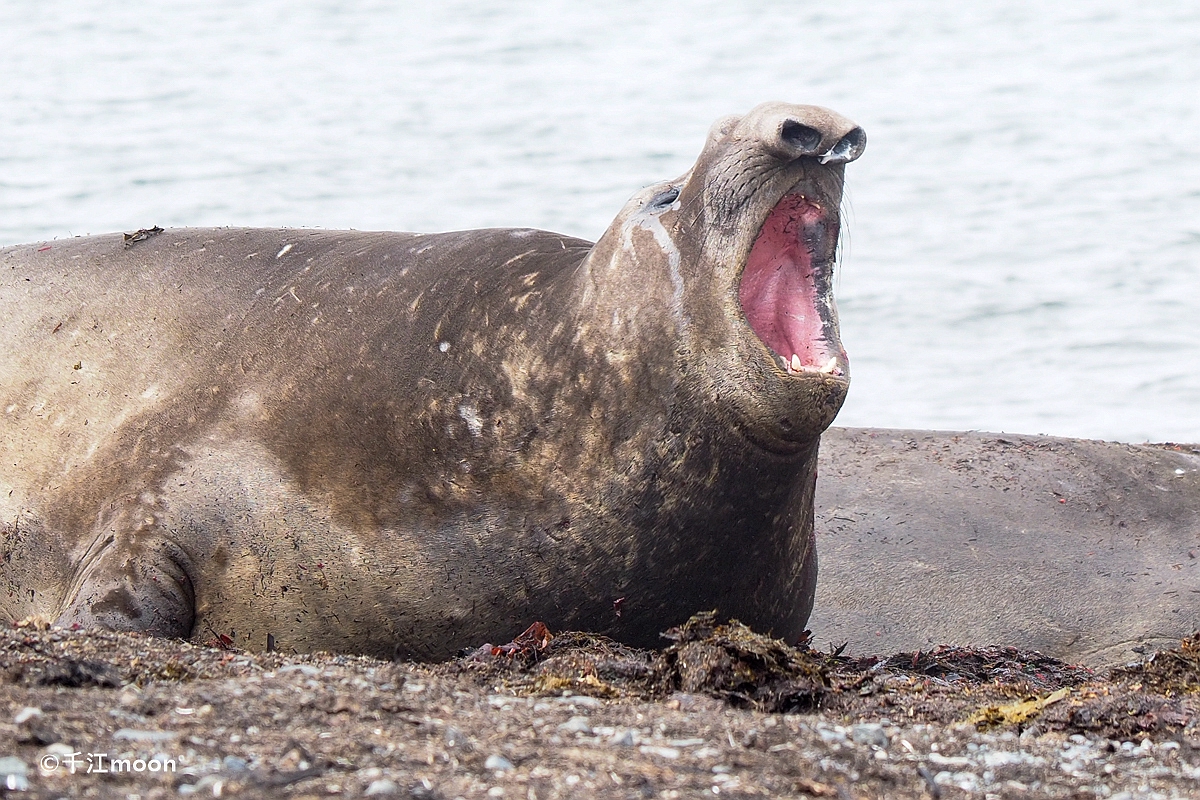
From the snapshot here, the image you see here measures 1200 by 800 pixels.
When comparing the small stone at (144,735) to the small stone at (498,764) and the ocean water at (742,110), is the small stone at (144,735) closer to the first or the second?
the small stone at (498,764)

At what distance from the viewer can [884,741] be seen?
9.80ft

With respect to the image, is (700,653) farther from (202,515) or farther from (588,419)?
(202,515)

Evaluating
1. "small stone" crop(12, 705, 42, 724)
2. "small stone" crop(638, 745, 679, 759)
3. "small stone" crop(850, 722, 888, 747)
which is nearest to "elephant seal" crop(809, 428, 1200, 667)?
"small stone" crop(850, 722, 888, 747)

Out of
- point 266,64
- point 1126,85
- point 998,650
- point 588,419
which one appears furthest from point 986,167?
point 588,419

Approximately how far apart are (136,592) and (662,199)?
1.78 metres

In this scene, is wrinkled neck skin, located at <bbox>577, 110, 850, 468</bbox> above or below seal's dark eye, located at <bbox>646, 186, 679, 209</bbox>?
below

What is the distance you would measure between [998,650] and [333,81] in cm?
1806

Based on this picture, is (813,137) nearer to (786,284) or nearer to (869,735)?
(786,284)

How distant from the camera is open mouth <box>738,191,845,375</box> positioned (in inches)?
160

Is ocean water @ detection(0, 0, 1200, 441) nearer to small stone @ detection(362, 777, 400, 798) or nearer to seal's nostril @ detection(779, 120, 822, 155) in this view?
seal's nostril @ detection(779, 120, 822, 155)

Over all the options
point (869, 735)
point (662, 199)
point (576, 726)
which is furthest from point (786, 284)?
point (576, 726)

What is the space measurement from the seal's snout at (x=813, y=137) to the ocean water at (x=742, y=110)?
6.59 metres

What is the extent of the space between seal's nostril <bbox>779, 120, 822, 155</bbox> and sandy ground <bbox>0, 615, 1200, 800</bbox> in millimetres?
1224

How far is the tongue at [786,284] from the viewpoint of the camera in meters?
4.08
